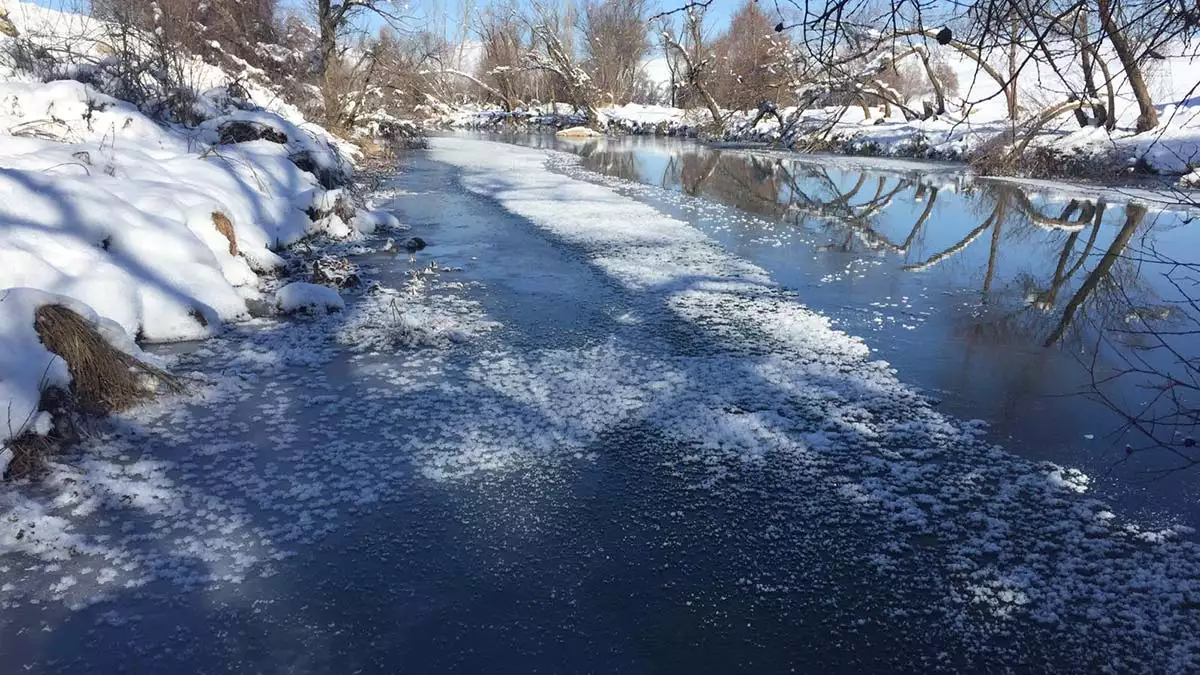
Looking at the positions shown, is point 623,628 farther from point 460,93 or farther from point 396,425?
point 460,93

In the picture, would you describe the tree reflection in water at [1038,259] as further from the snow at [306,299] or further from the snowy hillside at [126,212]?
the snowy hillside at [126,212]

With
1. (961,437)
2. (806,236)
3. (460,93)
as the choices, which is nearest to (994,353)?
(961,437)

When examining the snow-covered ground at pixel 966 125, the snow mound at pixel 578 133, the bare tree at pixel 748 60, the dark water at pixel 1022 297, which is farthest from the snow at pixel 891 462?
the snow mound at pixel 578 133

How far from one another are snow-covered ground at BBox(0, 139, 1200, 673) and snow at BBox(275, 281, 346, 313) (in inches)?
18.2

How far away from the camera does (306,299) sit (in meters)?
4.82

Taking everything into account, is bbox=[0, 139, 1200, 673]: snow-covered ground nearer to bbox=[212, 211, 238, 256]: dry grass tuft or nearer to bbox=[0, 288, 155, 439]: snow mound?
bbox=[0, 288, 155, 439]: snow mound

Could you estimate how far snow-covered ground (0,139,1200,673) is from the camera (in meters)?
2.08

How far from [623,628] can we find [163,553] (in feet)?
4.96

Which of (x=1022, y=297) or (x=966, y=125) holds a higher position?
(x=966, y=125)

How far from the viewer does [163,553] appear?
233 centimetres

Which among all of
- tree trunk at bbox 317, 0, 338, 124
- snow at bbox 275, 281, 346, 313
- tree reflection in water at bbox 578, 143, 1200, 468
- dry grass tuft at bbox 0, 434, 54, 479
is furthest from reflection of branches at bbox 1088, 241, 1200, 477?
tree trunk at bbox 317, 0, 338, 124

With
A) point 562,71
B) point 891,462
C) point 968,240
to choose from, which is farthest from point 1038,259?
point 562,71

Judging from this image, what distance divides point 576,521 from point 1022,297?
4856 mm

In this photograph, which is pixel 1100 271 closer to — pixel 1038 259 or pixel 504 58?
pixel 1038 259
